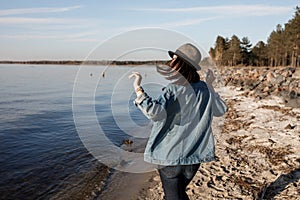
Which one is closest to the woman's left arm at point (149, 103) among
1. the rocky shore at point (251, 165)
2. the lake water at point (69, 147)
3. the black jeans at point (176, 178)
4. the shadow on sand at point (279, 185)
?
the lake water at point (69, 147)

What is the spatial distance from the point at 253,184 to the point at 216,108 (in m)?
3.01

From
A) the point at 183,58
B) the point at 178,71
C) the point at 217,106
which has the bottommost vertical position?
the point at 217,106

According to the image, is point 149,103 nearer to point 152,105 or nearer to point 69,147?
point 152,105

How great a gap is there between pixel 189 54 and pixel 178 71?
195 millimetres

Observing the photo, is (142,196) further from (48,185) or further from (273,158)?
(273,158)

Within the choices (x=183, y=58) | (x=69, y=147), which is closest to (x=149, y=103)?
(x=183, y=58)

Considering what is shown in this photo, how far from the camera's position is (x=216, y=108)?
3.11 metres

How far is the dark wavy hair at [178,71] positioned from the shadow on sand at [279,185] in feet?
10.2

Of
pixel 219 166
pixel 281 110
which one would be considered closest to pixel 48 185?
pixel 219 166

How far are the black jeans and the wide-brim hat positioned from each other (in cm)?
102

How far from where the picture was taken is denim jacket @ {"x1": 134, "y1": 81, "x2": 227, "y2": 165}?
2705 mm

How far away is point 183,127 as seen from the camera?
9.30ft

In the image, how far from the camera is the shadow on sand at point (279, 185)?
4.94 metres

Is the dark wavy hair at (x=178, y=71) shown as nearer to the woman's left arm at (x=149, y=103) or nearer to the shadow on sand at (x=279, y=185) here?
the woman's left arm at (x=149, y=103)
